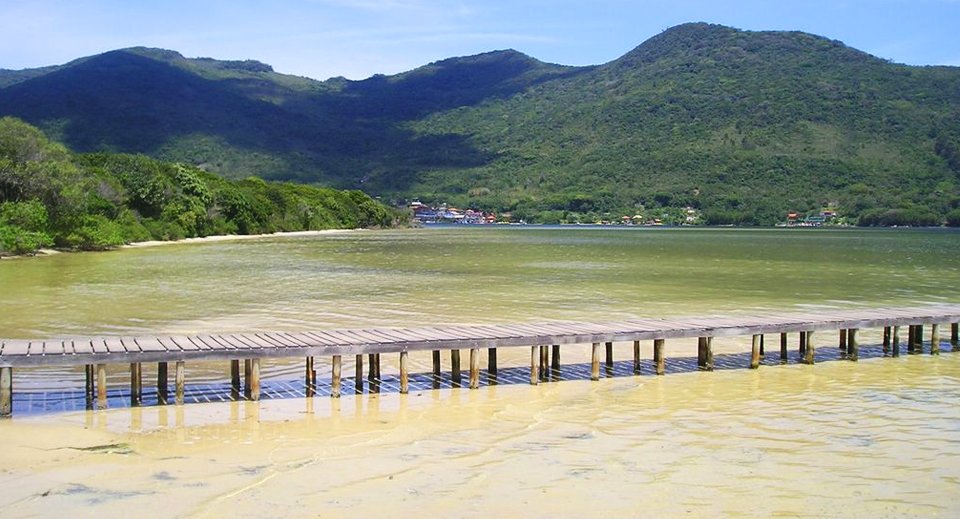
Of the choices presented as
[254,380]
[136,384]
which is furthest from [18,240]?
[254,380]

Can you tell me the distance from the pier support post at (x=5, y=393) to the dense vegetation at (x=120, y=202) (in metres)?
34.3

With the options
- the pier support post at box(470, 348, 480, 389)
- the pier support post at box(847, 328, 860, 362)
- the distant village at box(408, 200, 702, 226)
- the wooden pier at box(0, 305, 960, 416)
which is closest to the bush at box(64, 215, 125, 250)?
the wooden pier at box(0, 305, 960, 416)

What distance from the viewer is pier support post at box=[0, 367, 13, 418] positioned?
1071 cm

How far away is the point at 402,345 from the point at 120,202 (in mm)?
52382

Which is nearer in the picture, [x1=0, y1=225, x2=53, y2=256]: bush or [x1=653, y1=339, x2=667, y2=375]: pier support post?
[x1=653, y1=339, x2=667, y2=375]: pier support post

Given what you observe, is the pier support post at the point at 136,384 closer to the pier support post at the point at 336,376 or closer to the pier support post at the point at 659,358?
the pier support post at the point at 336,376

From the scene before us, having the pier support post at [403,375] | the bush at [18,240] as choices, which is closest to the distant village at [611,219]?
the bush at [18,240]

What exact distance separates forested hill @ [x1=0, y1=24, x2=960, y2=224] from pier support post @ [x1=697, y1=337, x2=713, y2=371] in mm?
130947

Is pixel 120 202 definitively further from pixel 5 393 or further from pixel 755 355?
pixel 755 355

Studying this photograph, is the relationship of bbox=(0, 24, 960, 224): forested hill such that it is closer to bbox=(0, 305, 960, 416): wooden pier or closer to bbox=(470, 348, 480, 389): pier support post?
bbox=(0, 305, 960, 416): wooden pier

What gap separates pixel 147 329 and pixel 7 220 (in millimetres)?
28265

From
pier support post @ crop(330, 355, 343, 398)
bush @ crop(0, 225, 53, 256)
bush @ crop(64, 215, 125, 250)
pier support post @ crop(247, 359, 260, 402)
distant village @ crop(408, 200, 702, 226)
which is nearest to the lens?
pier support post @ crop(247, 359, 260, 402)

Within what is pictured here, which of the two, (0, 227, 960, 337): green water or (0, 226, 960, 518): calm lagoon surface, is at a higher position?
(0, 226, 960, 518): calm lagoon surface

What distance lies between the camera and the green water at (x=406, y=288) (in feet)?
69.5
